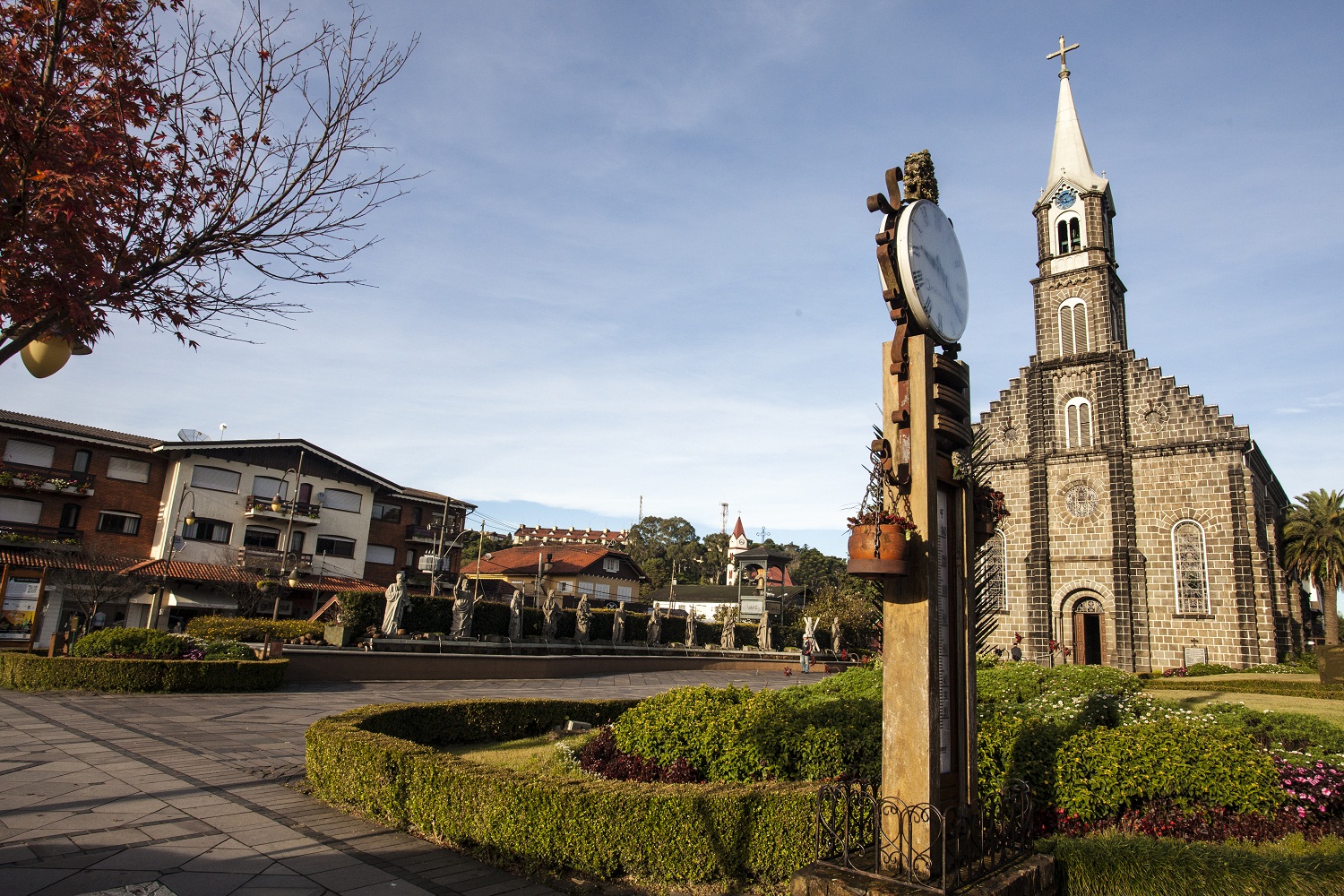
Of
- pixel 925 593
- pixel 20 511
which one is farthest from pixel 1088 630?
pixel 20 511

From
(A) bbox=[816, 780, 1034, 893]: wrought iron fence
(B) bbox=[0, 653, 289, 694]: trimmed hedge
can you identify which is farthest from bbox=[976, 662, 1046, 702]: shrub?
(B) bbox=[0, 653, 289, 694]: trimmed hedge

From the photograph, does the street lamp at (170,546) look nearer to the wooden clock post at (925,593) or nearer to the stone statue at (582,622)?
the stone statue at (582,622)

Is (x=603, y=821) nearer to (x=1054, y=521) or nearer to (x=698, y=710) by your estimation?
(x=698, y=710)

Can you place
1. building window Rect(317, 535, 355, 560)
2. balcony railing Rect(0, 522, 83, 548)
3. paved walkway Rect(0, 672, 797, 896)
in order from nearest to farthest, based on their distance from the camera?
paved walkway Rect(0, 672, 797, 896) → balcony railing Rect(0, 522, 83, 548) → building window Rect(317, 535, 355, 560)

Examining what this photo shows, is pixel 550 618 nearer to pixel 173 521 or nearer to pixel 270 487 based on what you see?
pixel 270 487

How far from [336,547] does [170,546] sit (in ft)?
27.0

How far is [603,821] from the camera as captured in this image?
6.27 m

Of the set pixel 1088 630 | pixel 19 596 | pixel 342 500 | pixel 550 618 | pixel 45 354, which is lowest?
pixel 19 596

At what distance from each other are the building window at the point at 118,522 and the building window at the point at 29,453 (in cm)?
308

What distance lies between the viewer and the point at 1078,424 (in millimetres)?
35469

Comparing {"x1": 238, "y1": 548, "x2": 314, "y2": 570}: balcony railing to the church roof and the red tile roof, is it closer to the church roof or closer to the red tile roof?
the red tile roof

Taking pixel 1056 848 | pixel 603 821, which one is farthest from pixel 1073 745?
pixel 603 821

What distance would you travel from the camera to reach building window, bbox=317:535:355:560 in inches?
1614

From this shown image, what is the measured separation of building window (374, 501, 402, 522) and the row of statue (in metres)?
15.3
